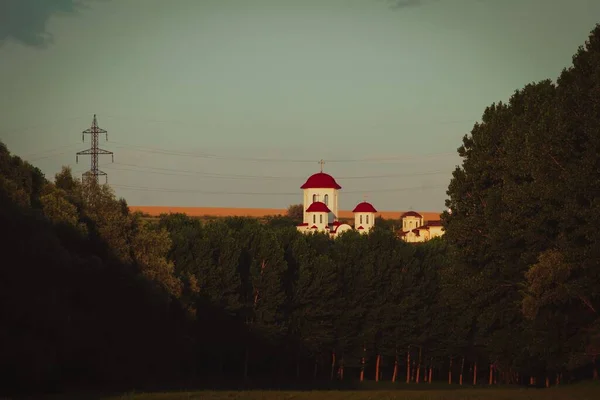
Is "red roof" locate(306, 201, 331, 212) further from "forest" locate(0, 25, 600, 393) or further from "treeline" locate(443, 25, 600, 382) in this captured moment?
"treeline" locate(443, 25, 600, 382)

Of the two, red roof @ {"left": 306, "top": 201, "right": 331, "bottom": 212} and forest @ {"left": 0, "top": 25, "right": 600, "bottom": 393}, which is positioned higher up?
red roof @ {"left": 306, "top": 201, "right": 331, "bottom": 212}

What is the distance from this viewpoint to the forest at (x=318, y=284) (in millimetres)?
41688

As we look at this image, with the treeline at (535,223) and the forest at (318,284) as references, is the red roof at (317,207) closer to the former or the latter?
the forest at (318,284)

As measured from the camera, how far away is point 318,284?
88.1 meters

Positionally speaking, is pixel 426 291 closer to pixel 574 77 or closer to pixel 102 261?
pixel 102 261

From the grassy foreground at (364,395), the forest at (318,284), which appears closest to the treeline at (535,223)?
the forest at (318,284)

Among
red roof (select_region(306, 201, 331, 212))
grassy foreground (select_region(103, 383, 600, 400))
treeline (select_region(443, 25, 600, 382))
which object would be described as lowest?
grassy foreground (select_region(103, 383, 600, 400))

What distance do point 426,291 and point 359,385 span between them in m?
12.3

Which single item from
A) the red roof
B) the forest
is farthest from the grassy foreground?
the red roof

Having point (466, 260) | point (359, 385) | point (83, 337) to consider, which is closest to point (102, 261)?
point (83, 337)

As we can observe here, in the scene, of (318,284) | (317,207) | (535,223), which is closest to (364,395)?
(535,223)

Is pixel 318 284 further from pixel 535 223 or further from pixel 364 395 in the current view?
pixel 364 395

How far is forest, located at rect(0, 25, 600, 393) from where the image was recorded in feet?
137

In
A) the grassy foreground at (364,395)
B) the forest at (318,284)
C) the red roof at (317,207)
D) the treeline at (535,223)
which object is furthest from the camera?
the red roof at (317,207)
